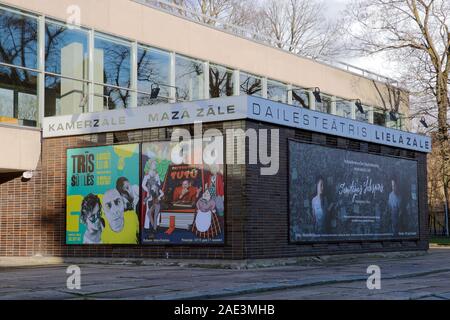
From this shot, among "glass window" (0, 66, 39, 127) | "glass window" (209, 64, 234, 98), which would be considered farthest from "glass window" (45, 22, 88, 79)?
"glass window" (209, 64, 234, 98)

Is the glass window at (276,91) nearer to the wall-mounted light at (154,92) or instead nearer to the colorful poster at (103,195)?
the wall-mounted light at (154,92)

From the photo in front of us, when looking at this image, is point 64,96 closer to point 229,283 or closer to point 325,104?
point 229,283

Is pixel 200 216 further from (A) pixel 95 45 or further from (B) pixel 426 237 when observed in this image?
(B) pixel 426 237

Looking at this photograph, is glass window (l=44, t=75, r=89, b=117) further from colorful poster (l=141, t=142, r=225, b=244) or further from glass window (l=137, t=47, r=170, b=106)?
colorful poster (l=141, t=142, r=225, b=244)

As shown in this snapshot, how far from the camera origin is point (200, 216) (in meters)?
18.2

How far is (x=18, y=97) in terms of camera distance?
2098 centimetres

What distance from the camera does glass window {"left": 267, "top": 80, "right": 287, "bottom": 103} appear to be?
30.7 metres

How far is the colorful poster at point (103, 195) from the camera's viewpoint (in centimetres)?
1933

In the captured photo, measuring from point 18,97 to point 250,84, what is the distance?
11.6 meters

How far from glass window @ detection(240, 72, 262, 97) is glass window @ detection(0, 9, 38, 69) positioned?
10.3m

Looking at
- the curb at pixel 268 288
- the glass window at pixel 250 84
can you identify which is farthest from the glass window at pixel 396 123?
the curb at pixel 268 288

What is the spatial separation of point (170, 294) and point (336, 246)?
10.8 metres

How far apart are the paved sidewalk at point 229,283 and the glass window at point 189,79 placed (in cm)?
980
